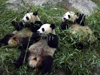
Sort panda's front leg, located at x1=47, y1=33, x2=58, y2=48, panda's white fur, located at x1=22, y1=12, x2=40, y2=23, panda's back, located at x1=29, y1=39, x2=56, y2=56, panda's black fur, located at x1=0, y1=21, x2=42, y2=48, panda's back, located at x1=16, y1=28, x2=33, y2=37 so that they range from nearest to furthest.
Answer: panda's back, located at x1=29, y1=39, x2=56, y2=56 < panda's front leg, located at x1=47, y1=33, x2=58, y2=48 < panda's black fur, located at x1=0, y1=21, x2=42, y2=48 < panda's back, located at x1=16, y1=28, x2=33, y2=37 < panda's white fur, located at x1=22, y1=12, x2=40, y2=23

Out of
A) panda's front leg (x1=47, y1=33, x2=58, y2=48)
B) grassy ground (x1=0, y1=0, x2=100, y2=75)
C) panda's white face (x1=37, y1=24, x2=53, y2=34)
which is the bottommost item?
grassy ground (x1=0, y1=0, x2=100, y2=75)

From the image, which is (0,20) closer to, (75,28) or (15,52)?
(15,52)

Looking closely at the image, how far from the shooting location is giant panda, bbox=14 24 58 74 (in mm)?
2734

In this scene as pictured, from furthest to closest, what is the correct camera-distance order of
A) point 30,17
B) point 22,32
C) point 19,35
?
point 30,17, point 22,32, point 19,35

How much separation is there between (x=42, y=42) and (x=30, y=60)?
0.75 m

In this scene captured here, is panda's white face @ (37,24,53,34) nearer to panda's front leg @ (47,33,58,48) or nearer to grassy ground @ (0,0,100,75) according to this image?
panda's front leg @ (47,33,58,48)

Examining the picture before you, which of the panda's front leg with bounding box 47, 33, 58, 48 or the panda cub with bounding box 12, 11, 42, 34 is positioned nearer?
the panda's front leg with bounding box 47, 33, 58, 48

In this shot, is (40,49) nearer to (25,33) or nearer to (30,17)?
(25,33)

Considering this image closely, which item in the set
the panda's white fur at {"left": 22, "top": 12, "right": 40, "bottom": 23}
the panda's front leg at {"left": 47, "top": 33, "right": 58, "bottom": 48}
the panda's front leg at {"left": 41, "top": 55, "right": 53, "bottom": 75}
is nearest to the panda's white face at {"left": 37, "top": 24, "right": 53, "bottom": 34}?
the panda's front leg at {"left": 47, "top": 33, "right": 58, "bottom": 48}

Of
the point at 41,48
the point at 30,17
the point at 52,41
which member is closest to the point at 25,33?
the point at 30,17

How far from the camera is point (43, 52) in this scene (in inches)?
114

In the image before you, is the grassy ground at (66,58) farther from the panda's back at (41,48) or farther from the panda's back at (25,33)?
the panda's back at (25,33)

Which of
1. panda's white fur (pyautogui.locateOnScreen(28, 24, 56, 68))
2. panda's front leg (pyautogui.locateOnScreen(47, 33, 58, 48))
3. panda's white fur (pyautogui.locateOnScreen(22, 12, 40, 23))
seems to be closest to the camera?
panda's white fur (pyautogui.locateOnScreen(28, 24, 56, 68))

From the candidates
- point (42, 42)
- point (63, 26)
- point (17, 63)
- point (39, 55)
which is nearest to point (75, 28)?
point (63, 26)
